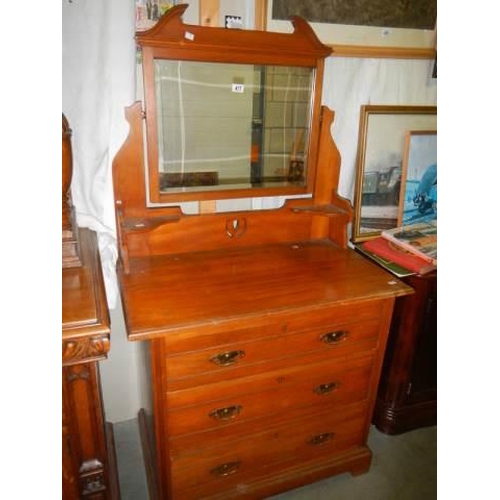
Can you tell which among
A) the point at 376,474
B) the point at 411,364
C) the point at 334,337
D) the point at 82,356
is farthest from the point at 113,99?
the point at 376,474

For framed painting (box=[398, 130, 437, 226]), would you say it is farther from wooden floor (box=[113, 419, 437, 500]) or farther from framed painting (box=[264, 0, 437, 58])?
wooden floor (box=[113, 419, 437, 500])

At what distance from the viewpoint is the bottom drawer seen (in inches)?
52.5

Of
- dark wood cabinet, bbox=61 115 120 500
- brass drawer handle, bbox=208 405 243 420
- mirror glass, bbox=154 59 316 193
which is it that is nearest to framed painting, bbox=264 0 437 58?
mirror glass, bbox=154 59 316 193

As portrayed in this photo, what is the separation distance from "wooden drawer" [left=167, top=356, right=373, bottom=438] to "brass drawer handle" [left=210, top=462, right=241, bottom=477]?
137mm

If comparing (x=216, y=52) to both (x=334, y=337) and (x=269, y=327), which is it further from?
(x=334, y=337)

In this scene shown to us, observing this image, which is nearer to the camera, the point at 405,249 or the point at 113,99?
the point at 113,99

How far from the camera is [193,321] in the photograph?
3.59ft

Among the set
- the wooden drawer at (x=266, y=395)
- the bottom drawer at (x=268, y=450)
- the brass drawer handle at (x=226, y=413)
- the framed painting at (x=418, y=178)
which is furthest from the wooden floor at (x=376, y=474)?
the framed painting at (x=418, y=178)

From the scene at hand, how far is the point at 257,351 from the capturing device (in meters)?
1.24

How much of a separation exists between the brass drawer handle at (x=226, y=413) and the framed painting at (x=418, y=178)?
111 cm

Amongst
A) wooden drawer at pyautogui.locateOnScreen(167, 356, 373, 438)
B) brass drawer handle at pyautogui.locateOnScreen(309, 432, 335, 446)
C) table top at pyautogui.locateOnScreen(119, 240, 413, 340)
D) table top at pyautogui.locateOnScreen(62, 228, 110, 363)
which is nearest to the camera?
table top at pyautogui.locateOnScreen(62, 228, 110, 363)

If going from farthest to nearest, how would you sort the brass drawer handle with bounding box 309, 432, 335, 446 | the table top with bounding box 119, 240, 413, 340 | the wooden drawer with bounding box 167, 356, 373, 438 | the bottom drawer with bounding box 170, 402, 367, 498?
the brass drawer handle with bounding box 309, 432, 335, 446, the bottom drawer with bounding box 170, 402, 367, 498, the wooden drawer with bounding box 167, 356, 373, 438, the table top with bounding box 119, 240, 413, 340

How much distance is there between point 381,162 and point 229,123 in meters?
0.74
